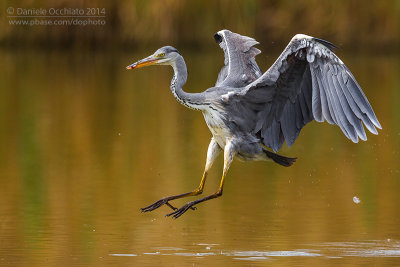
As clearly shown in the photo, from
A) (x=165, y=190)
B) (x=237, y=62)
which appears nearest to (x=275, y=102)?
(x=237, y=62)

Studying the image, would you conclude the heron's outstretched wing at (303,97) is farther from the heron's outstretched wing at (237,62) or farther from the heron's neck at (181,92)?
the heron's outstretched wing at (237,62)

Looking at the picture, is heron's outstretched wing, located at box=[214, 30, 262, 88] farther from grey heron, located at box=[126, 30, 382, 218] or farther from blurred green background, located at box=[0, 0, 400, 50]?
blurred green background, located at box=[0, 0, 400, 50]

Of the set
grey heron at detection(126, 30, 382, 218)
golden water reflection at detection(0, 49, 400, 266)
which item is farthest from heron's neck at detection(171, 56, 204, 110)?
golden water reflection at detection(0, 49, 400, 266)

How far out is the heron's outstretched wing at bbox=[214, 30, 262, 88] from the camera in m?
9.70

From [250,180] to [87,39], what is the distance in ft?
45.2

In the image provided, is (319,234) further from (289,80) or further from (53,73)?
(53,73)

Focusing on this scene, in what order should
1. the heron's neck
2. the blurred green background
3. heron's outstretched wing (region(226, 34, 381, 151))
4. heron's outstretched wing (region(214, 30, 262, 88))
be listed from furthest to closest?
the blurred green background, heron's outstretched wing (region(214, 30, 262, 88)), the heron's neck, heron's outstretched wing (region(226, 34, 381, 151))

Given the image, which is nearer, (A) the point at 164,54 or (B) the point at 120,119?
(A) the point at 164,54

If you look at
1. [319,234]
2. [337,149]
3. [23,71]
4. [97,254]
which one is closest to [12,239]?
[97,254]

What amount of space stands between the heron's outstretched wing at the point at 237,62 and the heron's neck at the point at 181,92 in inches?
20.1

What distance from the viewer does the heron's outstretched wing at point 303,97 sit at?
28.1 ft

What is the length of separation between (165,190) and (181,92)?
2.32 metres

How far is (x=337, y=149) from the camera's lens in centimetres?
1462

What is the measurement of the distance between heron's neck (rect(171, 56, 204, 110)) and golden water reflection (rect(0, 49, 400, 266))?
1.10 metres
